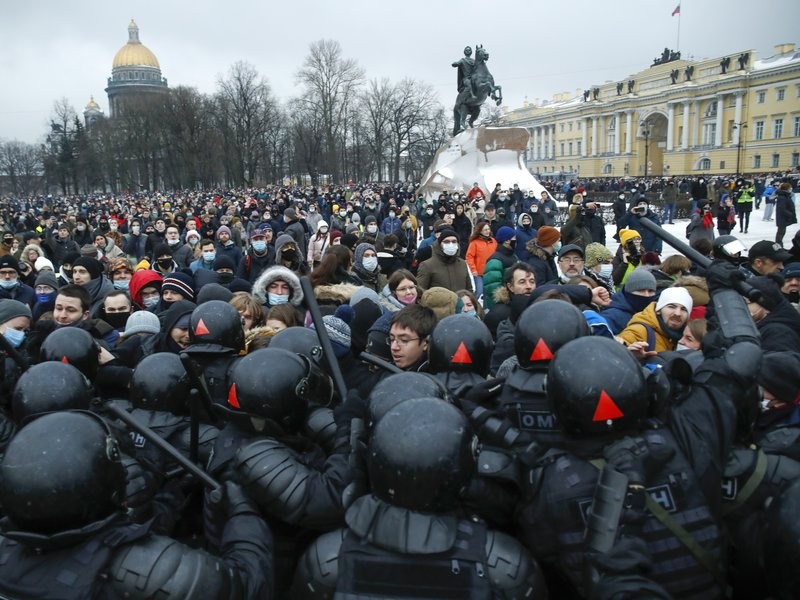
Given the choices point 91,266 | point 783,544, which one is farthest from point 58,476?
point 91,266

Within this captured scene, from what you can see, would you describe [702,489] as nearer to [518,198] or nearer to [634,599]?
[634,599]

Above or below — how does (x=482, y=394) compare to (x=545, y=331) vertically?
below

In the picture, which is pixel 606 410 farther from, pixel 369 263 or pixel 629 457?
pixel 369 263

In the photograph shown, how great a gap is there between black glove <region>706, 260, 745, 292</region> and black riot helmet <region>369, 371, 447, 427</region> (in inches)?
49.1

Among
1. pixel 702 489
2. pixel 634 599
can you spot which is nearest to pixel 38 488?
pixel 634 599

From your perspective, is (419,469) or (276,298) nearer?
(419,469)

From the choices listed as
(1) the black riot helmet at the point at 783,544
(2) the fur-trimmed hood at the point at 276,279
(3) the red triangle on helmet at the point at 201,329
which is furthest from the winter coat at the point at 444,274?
(1) the black riot helmet at the point at 783,544

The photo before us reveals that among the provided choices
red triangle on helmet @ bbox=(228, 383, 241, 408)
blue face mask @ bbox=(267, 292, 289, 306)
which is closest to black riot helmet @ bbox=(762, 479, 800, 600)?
red triangle on helmet @ bbox=(228, 383, 241, 408)

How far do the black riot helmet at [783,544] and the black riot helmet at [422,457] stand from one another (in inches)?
32.5

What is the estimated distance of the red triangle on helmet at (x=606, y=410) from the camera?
2020 mm

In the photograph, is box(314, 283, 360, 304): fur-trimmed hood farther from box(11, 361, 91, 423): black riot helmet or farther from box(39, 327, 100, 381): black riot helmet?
box(11, 361, 91, 423): black riot helmet

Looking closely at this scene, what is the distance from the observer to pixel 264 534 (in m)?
2.13

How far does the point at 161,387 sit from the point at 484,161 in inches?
884

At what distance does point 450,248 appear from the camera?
22.6ft
